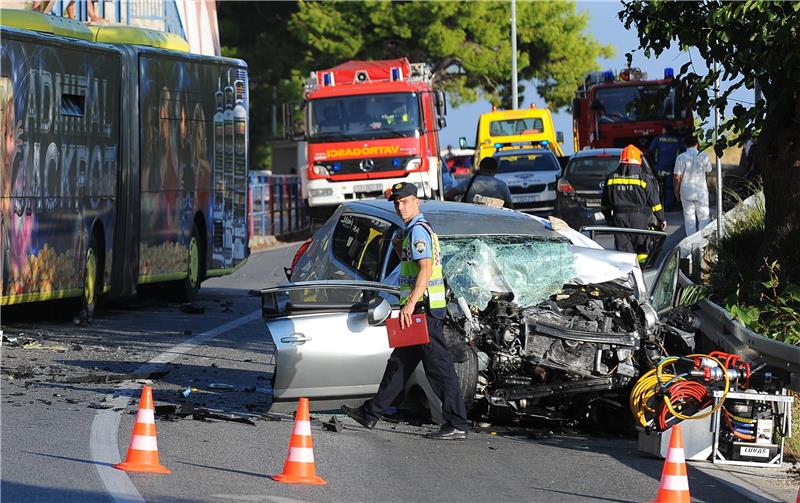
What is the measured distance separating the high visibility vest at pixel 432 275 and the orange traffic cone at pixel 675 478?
263 cm

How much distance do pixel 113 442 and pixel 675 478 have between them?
3.61 m

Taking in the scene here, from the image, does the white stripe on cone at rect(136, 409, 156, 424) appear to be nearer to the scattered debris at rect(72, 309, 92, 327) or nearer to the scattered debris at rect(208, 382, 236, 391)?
the scattered debris at rect(208, 382, 236, 391)

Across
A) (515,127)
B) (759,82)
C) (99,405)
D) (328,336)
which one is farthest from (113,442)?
(515,127)

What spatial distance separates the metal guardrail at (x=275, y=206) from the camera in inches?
1396

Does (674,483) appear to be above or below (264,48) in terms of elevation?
below

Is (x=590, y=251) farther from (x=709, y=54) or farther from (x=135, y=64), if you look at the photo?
(x=135, y=64)

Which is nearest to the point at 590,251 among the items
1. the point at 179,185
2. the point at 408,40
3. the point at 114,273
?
the point at 114,273

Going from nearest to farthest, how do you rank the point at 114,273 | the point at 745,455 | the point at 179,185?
the point at 745,455 < the point at 114,273 < the point at 179,185

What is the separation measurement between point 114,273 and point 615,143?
2260 cm

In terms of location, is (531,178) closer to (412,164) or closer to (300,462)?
(412,164)

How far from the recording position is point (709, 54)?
12.4m

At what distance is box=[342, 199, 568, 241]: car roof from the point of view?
10.7 metres

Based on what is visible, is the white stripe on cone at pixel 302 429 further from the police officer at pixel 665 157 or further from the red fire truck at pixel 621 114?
the red fire truck at pixel 621 114

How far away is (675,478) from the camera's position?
7258 mm
